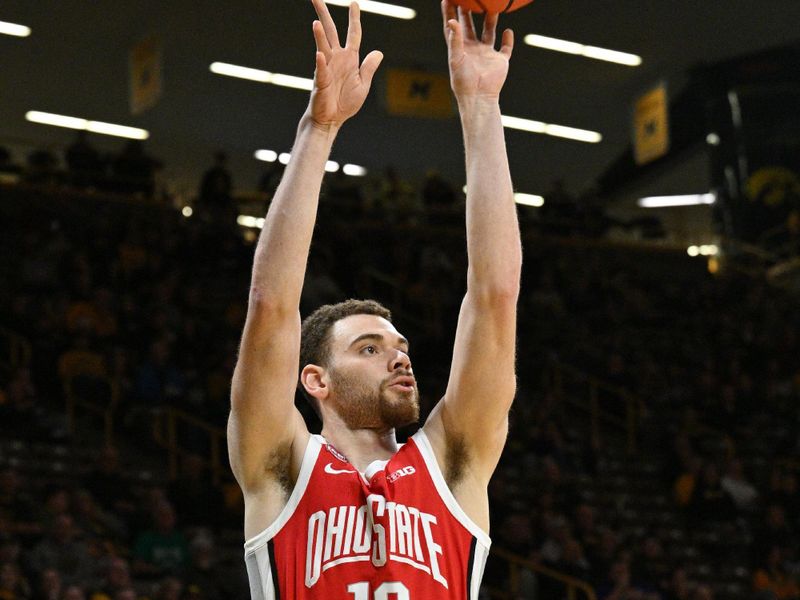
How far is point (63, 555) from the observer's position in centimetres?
1034

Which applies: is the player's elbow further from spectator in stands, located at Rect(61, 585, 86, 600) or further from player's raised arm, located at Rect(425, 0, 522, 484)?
spectator in stands, located at Rect(61, 585, 86, 600)

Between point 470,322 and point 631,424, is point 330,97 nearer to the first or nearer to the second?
point 470,322

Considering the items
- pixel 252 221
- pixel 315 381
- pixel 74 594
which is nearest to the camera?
pixel 315 381

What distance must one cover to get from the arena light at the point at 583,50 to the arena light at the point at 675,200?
237 inches

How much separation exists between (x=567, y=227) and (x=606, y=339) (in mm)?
2733

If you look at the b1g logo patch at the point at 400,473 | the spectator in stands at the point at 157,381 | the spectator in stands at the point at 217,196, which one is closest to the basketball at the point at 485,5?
the b1g logo patch at the point at 400,473

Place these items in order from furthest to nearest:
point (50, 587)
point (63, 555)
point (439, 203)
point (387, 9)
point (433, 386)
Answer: point (439, 203)
point (387, 9)
point (433, 386)
point (63, 555)
point (50, 587)

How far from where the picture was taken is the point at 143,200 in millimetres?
18062

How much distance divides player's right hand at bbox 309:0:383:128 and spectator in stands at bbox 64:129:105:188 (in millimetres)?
14659

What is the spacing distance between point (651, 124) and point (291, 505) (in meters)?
15.9

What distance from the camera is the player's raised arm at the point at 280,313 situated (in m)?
3.45

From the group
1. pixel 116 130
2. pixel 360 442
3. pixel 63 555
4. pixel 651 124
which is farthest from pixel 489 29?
pixel 116 130

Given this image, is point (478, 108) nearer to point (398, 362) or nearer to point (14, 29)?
point (398, 362)

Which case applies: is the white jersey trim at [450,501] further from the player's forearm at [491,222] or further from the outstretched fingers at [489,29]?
the outstretched fingers at [489,29]
